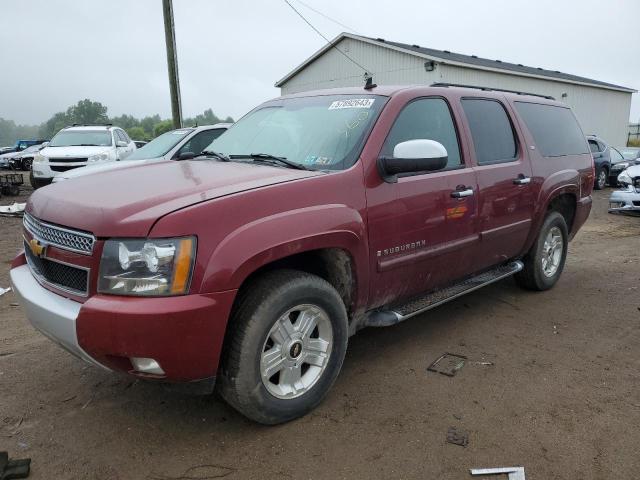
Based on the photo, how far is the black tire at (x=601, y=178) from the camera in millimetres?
16156

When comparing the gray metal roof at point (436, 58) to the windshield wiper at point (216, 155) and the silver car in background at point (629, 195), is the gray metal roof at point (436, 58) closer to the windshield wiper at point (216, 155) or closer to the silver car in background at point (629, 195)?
the silver car in background at point (629, 195)

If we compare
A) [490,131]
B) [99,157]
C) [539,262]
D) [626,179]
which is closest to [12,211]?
[99,157]

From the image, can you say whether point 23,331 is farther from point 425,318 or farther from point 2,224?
point 2,224

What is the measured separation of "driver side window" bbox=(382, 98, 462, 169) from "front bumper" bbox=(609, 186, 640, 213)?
8.24 metres

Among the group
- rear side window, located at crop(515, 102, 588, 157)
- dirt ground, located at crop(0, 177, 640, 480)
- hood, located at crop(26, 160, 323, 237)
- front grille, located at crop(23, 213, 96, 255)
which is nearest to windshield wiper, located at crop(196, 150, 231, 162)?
hood, located at crop(26, 160, 323, 237)

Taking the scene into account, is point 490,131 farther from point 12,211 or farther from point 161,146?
point 12,211

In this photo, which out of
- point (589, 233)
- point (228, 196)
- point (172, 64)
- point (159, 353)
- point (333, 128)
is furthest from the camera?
point (172, 64)

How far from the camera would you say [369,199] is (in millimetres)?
3041

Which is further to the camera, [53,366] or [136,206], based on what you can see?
[53,366]

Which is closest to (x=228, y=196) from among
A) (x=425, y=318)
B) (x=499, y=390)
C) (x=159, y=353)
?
(x=159, y=353)

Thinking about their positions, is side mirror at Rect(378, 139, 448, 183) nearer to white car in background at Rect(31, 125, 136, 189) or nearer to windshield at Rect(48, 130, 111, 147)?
white car in background at Rect(31, 125, 136, 189)

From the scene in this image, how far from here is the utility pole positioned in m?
13.3

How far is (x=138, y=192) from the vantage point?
8.47ft

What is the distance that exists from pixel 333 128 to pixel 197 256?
1465 mm
